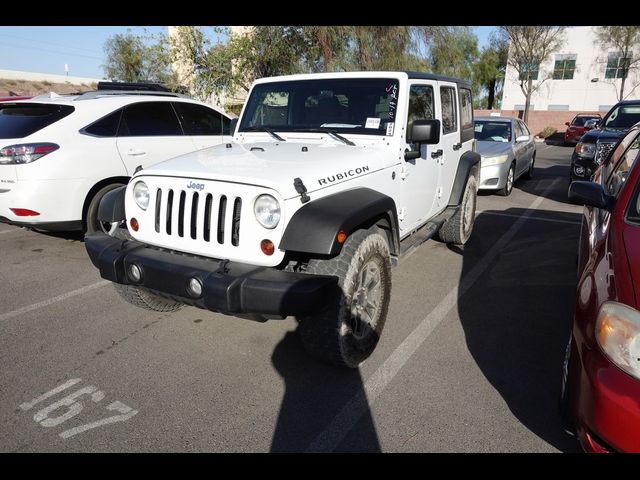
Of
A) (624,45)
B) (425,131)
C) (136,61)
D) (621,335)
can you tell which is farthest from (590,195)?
(624,45)

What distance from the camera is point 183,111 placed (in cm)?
646

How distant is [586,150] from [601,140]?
0.33 meters

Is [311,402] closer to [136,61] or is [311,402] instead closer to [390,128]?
[390,128]

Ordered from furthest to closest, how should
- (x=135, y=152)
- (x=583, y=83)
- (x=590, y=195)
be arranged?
(x=583, y=83), (x=135, y=152), (x=590, y=195)

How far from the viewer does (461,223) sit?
5500 millimetres

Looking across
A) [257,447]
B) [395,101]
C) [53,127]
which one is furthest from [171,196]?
[53,127]

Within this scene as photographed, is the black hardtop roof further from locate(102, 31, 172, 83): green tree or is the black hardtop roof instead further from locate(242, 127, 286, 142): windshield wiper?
locate(102, 31, 172, 83): green tree

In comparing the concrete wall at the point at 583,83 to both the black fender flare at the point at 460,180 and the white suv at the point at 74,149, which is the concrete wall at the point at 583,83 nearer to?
the black fender flare at the point at 460,180

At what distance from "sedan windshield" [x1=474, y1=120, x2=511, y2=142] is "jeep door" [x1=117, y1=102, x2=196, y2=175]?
21.3ft

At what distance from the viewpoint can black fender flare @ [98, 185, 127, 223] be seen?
324cm

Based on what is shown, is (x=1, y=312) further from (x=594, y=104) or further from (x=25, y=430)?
(x=594, y=104)

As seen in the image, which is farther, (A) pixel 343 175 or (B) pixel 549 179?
(B) pixel 549 179
